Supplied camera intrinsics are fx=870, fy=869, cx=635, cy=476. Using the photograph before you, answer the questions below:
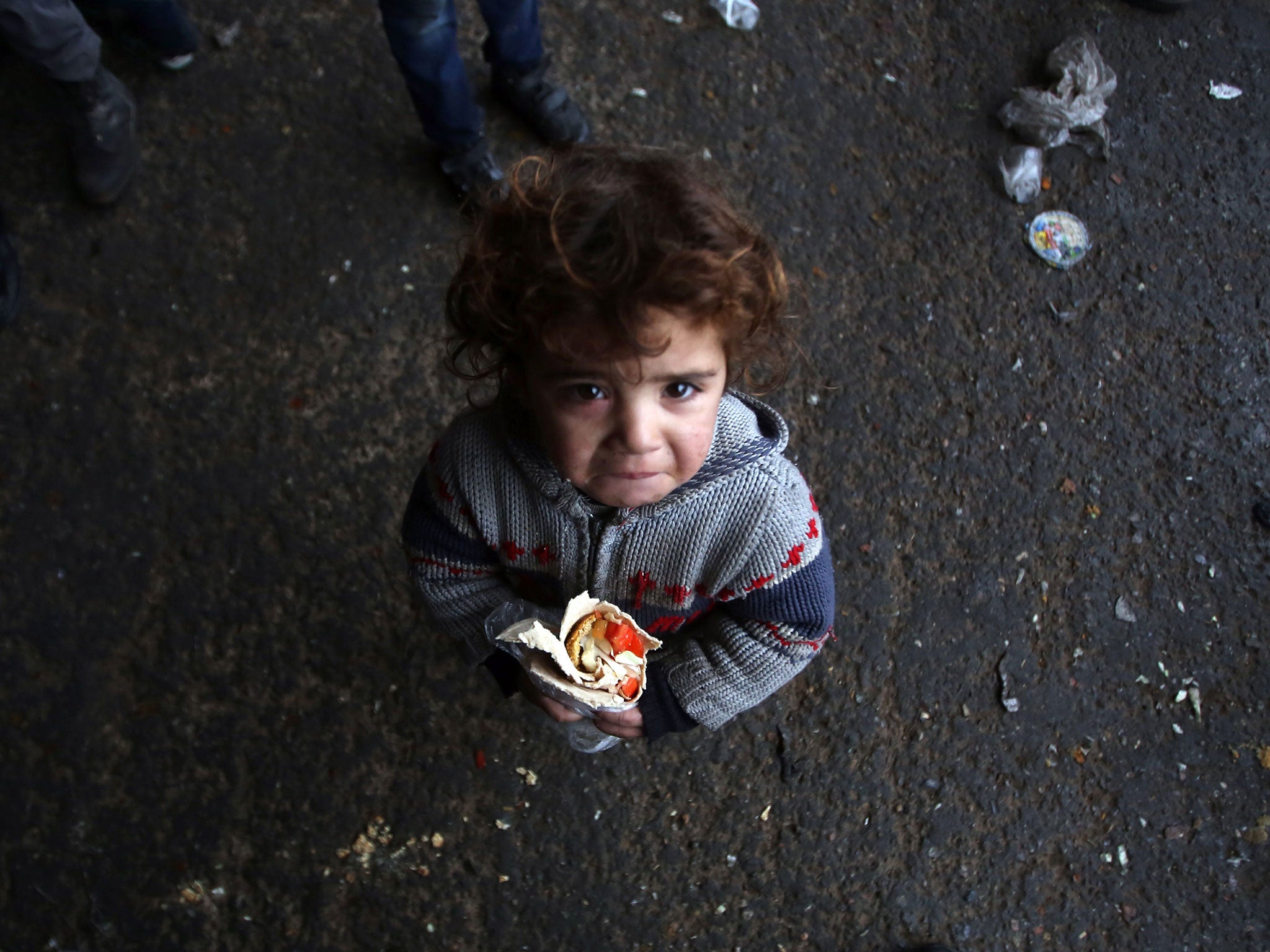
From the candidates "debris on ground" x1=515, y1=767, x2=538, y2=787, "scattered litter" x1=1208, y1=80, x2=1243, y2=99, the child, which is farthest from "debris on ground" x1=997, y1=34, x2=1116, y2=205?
"debris on ground" x1=515, y1=767, x2=538, y2=787

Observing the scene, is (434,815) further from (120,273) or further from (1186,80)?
(1186,80)

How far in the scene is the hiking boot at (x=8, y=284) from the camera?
7.49 ft

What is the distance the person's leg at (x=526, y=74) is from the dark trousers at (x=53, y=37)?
1030mm

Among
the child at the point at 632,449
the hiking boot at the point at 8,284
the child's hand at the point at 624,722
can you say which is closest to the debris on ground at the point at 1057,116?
the child at the point at 632,449

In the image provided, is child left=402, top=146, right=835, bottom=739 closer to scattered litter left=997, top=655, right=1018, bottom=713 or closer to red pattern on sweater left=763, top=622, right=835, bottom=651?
red pattern on sweater left=763, top=622, right=835, bottom=651

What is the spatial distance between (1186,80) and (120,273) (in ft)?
11.2

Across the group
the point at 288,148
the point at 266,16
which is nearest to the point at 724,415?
the point at 288,148

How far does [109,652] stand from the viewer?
2.12 meters

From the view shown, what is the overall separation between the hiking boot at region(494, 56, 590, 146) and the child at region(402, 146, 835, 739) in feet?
4.45

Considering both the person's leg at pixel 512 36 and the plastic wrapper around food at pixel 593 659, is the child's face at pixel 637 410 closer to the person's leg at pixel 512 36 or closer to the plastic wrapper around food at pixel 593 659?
the plastic wrapper around food at pixel 593 659

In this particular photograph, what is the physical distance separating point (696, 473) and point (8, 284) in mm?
2060

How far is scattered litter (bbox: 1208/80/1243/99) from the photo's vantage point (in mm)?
2924

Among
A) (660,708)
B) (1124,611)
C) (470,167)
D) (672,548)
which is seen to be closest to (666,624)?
(660,708)

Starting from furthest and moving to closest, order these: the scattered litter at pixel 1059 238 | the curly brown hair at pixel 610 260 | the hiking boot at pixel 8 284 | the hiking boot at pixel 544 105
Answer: the scattered litter at pixel 1059 238 → the hiking boot at pixel 544 105 → the hiking boot at pixel 8 284 → the curly brown hair at pixel 610 260
